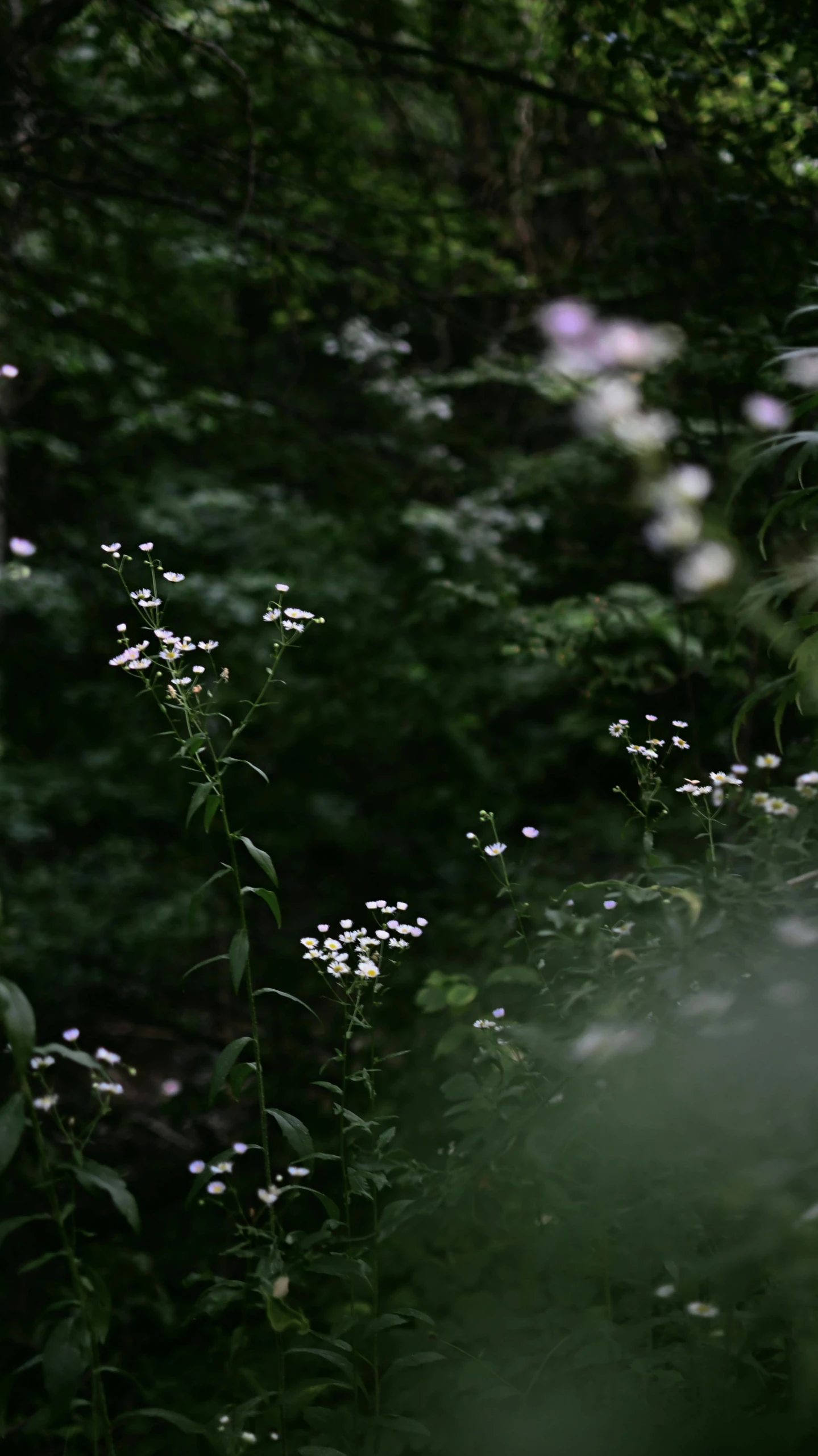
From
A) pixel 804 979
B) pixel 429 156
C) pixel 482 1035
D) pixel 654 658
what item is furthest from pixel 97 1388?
pixel 429 156

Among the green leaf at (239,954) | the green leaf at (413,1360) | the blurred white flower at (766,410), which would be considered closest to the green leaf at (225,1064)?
the green leaf at (239,954)

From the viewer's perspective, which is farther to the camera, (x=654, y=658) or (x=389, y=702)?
(x=389, y=702)

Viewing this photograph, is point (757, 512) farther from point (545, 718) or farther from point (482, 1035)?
point (545, 718)

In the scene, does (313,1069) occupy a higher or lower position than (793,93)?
lower

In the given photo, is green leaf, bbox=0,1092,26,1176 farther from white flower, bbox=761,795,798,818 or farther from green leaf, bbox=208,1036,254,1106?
white flower, bbox=761,795,798,818

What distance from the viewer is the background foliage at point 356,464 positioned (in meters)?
2.62

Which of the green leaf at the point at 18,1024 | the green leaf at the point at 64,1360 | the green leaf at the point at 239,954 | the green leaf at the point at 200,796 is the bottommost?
the green leaf at the point at 64,1360

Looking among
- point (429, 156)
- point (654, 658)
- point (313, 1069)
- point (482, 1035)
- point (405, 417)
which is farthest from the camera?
point (429, 156)

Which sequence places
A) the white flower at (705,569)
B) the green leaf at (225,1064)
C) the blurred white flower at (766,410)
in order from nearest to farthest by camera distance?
the green leaf at (225,1064), the blurred white flower at (766,410), the white flower at (705,569)

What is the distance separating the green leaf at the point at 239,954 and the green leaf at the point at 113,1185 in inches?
9.7

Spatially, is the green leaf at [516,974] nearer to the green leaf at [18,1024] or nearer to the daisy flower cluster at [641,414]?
the green leaf at [18,1024]

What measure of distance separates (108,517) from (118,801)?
1.49 m

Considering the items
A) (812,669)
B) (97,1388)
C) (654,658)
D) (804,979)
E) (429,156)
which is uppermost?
(429,156)

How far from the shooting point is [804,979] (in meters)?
1.04
